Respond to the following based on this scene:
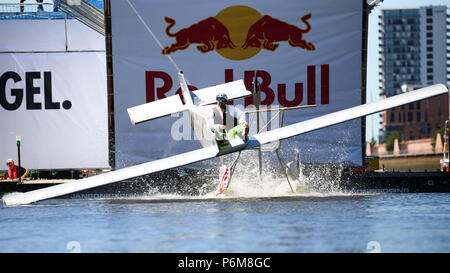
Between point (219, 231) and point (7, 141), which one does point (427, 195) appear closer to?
point (219, 231)

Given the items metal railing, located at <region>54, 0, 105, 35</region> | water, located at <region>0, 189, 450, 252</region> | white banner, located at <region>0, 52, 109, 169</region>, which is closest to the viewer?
water, located at <region>0, 189, 450, 252</region>

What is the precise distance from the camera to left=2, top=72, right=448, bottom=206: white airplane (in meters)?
13.2

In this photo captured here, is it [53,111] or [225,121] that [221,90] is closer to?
[225,121]

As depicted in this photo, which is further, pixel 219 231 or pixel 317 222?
pixel 317 222

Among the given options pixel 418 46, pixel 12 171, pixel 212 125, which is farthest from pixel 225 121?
pixel 418 46

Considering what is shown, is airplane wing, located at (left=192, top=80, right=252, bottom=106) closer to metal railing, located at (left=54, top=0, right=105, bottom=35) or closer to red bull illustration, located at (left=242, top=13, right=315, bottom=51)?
red bull illustration, located at (left=242, top=13, right=315, bottom=51)

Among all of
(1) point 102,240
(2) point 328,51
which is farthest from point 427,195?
(1) point 102,240

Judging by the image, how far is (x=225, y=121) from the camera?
1391 centimetres

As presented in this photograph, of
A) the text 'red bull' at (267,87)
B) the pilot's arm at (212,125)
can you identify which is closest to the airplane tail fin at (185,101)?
the text 'red bull' at (267,87)

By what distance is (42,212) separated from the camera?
13.0m

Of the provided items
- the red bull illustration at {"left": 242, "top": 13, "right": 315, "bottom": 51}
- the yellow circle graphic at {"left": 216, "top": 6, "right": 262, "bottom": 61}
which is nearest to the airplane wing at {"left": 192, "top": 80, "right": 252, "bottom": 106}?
the yellow circle graphic at {"left": 216, "top": 6, "right": 262, "bottom": 61}

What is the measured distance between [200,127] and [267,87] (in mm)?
1891

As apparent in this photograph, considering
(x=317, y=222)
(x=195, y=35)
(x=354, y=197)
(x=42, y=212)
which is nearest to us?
(x=317, y=222)

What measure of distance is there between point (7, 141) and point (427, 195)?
9.93 metres
